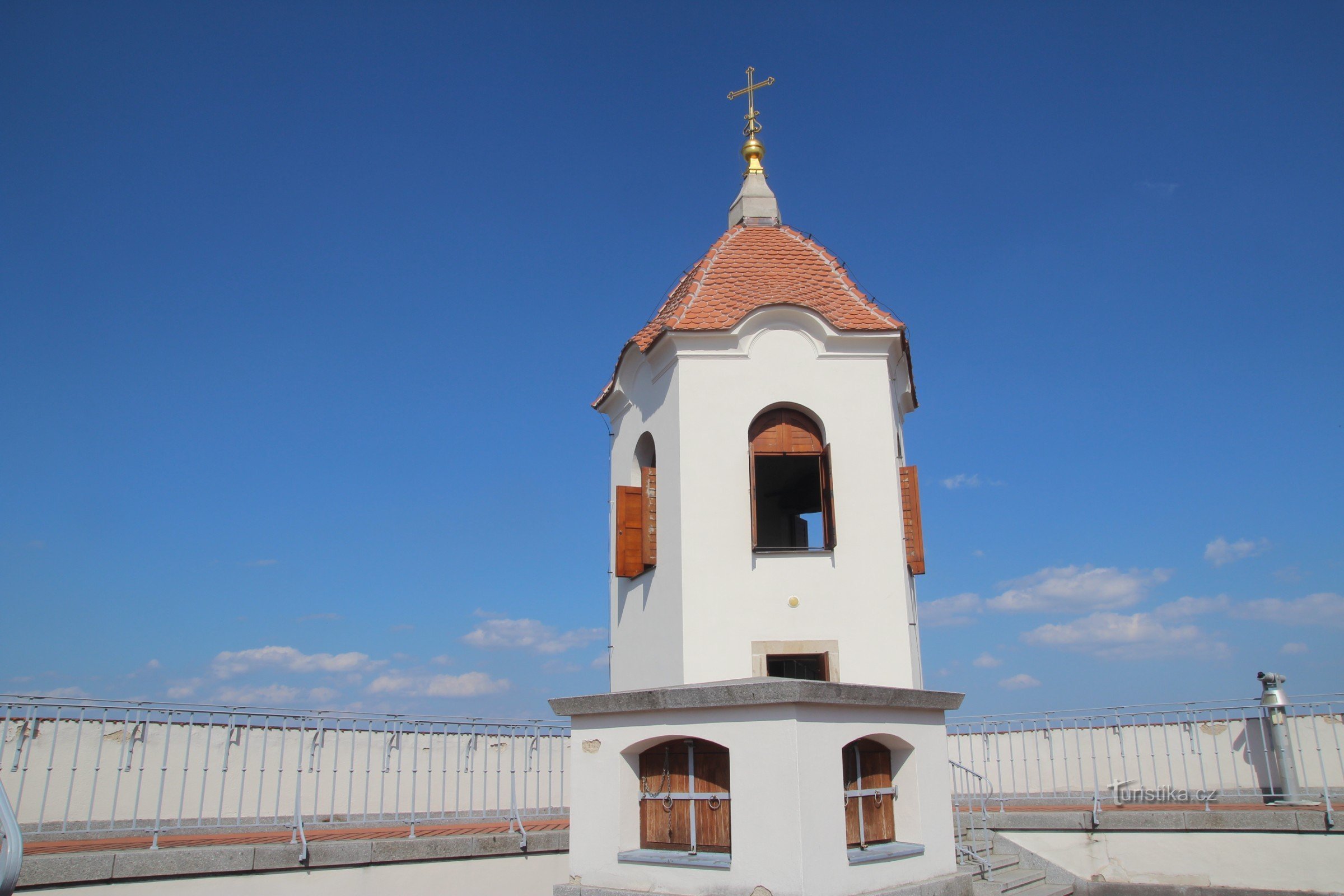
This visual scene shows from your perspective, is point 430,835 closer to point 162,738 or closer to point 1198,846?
point 162,738

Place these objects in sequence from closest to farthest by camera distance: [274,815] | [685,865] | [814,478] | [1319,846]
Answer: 1. [685,865]
2. [1319,846]
3. [274,815]
4. [814,478]

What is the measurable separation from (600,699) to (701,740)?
37.0 inches

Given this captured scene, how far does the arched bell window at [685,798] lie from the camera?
→ 7.66m

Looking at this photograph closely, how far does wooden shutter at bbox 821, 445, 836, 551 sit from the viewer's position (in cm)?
973

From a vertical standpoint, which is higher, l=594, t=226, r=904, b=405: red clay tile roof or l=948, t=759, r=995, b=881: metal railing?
l=594, t=226, r=904, b=405: red clay tile roof

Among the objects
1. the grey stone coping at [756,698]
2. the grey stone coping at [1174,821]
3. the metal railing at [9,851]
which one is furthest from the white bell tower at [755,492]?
the metal railing at [9,851]

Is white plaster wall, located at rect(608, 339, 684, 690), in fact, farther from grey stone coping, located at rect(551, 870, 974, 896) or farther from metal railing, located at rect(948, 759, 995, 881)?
metal railing, located at rect(948, 759, 995, 881)

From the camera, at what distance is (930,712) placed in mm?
8633

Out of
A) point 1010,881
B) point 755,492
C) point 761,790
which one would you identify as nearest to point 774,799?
point 761,790

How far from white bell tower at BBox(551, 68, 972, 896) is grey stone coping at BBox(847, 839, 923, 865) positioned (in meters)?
0.02

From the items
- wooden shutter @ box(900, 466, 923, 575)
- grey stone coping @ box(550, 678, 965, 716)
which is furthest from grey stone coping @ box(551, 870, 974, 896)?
wooden shutter @ box(900, 466, 923, 575)

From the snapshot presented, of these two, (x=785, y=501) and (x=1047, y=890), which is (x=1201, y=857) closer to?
(x=1047, y=890)

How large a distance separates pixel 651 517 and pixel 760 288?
2993mm

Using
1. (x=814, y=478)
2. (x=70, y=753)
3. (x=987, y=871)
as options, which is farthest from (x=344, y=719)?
(x=987, y=871)
